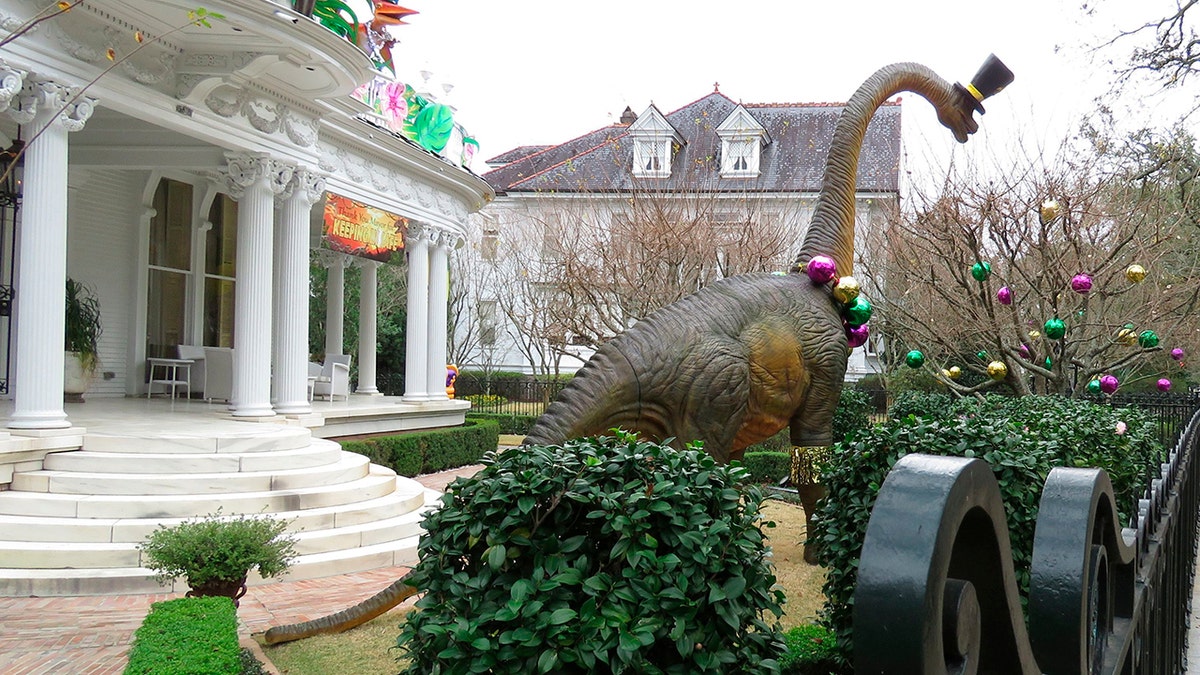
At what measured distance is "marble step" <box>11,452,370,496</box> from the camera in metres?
8.60

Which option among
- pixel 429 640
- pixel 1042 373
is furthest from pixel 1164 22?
pixel 429 640

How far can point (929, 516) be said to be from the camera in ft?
3.03

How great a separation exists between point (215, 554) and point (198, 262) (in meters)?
11.9

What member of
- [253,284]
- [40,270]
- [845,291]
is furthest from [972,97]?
[40,270]

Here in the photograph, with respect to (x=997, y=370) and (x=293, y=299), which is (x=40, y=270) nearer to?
(x=293, y=299)

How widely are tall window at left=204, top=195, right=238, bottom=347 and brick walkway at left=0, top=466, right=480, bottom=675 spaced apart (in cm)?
986

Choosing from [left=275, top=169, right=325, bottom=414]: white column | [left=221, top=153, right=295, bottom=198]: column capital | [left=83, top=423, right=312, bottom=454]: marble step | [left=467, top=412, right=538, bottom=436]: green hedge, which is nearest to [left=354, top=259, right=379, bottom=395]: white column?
[left=467, top=412, right=538, bottom=436]: green hedge

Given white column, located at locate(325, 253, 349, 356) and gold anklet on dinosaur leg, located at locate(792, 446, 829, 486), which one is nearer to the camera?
gold anklet on dinosaur leg, located at locate(792, 446, 829, 486)

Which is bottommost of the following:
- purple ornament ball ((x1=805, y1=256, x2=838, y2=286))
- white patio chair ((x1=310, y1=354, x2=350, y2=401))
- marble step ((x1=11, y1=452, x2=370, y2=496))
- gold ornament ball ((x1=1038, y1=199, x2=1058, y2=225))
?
marble step ((x1=11, y1=452, x2=370, y2=496))

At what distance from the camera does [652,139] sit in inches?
1064

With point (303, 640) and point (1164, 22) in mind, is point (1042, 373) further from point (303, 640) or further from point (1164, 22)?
point (303, 640)

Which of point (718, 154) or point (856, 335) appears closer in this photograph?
point (856, 335)

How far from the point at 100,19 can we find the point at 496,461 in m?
8.49

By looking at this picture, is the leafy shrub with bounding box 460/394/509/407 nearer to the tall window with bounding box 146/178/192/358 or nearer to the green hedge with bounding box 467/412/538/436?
the green hedge with bounding box 467/412/538/436
